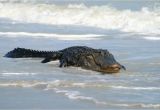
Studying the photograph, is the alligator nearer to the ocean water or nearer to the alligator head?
the alligator head

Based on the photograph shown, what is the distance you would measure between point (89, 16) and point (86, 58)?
17871mm

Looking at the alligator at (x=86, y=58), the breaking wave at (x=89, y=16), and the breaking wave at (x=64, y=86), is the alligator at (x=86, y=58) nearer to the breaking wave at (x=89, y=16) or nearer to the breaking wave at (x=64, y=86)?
the breaking wave at (x=64, y=86)

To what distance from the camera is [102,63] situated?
13.1 m

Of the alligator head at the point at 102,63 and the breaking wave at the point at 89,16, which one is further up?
the breaking wave at the point at 89,16

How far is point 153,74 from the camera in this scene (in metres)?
12.5

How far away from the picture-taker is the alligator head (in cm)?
1277

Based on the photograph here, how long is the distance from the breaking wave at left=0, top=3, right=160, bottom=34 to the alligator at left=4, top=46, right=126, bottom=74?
10.7m

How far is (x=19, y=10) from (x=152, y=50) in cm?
2056

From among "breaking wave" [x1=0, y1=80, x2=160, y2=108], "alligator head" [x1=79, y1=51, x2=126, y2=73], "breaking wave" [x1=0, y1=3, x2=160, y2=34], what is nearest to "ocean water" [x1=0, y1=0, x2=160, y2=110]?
"breaking wave" [x1=0, y1=80, x2=160, y2=108]

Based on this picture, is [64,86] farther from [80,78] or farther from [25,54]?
[25,54]

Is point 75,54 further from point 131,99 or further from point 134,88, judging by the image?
point 131,99

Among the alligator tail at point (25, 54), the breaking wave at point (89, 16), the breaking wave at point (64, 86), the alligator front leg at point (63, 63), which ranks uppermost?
the breaking wave at point (89, 16)

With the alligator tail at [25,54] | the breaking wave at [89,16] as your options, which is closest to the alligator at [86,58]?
the alligator tail at [25,54]

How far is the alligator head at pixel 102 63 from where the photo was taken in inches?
503
